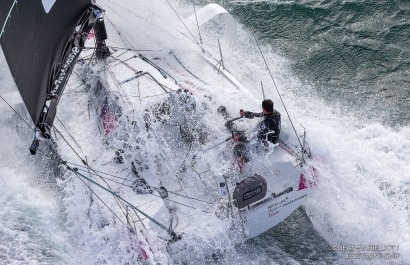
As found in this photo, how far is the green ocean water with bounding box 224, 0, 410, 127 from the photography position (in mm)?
10836

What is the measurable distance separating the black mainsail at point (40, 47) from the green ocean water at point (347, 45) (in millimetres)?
5649

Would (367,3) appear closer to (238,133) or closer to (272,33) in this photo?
(272,33)

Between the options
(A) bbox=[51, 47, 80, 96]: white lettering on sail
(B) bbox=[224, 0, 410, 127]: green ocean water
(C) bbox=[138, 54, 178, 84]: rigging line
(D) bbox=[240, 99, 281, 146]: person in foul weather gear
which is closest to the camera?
(A) bbox=[51, 47, 80, 96]: white lettering on sail

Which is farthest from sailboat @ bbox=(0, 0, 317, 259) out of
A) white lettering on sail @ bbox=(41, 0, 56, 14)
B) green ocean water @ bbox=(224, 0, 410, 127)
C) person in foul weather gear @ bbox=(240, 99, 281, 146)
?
green ocean water @ bbox=(224, 0, 410, 127)

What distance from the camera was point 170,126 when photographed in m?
8.77

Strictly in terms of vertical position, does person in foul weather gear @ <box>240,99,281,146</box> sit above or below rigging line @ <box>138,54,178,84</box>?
below

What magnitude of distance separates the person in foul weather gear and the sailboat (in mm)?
158

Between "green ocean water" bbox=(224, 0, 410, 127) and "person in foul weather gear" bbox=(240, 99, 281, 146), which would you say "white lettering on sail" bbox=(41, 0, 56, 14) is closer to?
"person in foul weather gear" bbox=(240, 99, 281, 146)

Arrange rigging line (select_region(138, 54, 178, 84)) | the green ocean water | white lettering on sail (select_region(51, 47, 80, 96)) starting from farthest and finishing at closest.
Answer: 1. the green ocean water
2. rigging line (select_region(138, 54, 178, 84))
3. white lettering on sail (select_region(51, 47, 80, 96))

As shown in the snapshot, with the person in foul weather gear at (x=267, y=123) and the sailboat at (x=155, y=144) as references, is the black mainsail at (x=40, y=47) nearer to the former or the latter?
the sailboat at (x=155, y=144)

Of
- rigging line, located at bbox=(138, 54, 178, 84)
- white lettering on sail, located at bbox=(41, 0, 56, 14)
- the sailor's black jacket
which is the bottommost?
the sailor's black jacket

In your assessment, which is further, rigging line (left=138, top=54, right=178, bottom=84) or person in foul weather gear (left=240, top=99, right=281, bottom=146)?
rigging line (left=138, top=54, right=178, bottom=84)

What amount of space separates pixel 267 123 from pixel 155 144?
69.8 inches

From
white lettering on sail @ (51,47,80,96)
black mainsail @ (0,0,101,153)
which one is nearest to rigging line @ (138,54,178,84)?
black mainsail @ (0,0,101,153)
